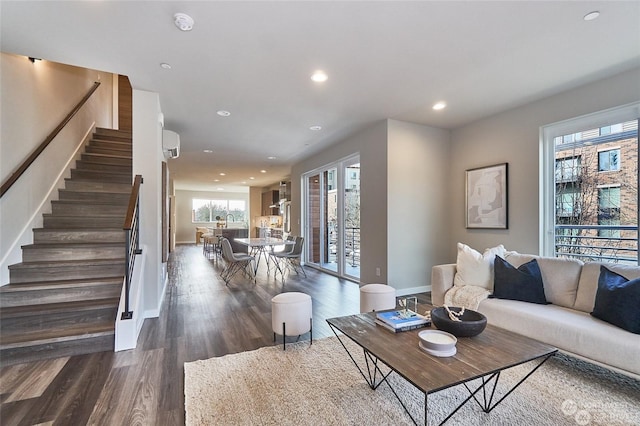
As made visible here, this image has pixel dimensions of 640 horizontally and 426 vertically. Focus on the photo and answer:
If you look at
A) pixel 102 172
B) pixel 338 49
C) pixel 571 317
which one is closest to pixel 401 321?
pixel 571 317

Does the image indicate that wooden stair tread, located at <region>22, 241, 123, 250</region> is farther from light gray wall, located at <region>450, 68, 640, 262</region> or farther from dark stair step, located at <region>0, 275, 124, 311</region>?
light gray wall, located at <region>450, 68, 640, 262</region>

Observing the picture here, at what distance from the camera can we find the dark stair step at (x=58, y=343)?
93.8 inches

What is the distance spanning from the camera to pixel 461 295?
2896 mm

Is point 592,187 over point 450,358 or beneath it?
over

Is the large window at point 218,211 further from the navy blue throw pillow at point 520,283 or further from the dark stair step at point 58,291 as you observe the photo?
the navy blue throw pillow at point 520,283

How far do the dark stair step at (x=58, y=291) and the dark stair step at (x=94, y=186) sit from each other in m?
1.67

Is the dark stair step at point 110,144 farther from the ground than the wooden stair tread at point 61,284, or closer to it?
farther from the ground

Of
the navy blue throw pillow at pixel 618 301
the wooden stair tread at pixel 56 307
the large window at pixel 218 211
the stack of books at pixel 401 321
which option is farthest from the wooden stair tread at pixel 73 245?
the large window at pixel 218 211

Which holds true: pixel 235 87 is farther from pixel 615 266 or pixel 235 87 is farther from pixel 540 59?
pixel 615 266

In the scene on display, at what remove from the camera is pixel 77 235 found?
3.46 metres

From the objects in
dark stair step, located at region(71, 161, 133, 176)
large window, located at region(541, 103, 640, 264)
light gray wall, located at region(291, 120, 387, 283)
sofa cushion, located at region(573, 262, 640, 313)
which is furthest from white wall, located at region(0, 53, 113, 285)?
large window, located at region(541, 103, 640, 264)

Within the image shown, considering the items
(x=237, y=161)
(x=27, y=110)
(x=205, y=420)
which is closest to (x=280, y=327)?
(x=205, y=420)

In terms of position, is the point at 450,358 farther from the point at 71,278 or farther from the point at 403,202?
the point at 71,278

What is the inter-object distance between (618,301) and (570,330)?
0.38 m
